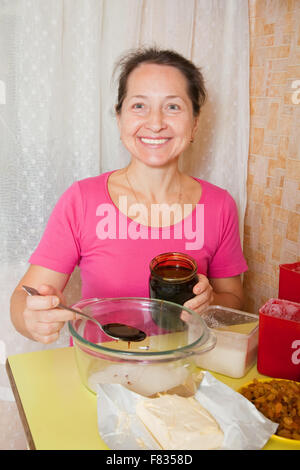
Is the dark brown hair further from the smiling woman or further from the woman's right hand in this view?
the woman's right hand

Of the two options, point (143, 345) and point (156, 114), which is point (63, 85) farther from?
point (143, 345)

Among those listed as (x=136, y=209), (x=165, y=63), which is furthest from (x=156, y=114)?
(x=136, y=209)

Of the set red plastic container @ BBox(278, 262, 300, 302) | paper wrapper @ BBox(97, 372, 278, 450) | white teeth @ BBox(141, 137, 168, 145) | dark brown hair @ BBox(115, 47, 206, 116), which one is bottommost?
paper wrapper @ BBox(97, 372, 278, 450)

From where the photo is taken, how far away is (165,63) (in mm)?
1339

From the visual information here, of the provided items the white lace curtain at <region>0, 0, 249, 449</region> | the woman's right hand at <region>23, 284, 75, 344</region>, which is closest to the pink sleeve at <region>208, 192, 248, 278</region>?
the white lace curtain at <region>0, 0, 249, 449</region>

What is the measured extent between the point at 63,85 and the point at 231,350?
936mm

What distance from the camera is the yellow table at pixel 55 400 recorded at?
72 cm

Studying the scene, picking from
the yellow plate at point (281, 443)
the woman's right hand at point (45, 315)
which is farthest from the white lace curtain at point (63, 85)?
the yellow plate at point (281, 443)

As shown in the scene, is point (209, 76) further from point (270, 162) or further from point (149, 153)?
point (149, 153)

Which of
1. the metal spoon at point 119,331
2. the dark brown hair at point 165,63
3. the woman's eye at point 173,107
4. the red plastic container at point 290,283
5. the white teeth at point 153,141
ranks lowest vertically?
the metal spoon at point 119,331

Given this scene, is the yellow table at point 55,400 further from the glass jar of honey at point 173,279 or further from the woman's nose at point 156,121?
the woman's nose at point 156,121

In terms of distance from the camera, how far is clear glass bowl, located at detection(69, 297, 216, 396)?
73 cm

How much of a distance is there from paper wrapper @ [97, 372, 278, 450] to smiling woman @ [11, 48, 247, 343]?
19.9 inches

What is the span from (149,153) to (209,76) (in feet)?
1.73
